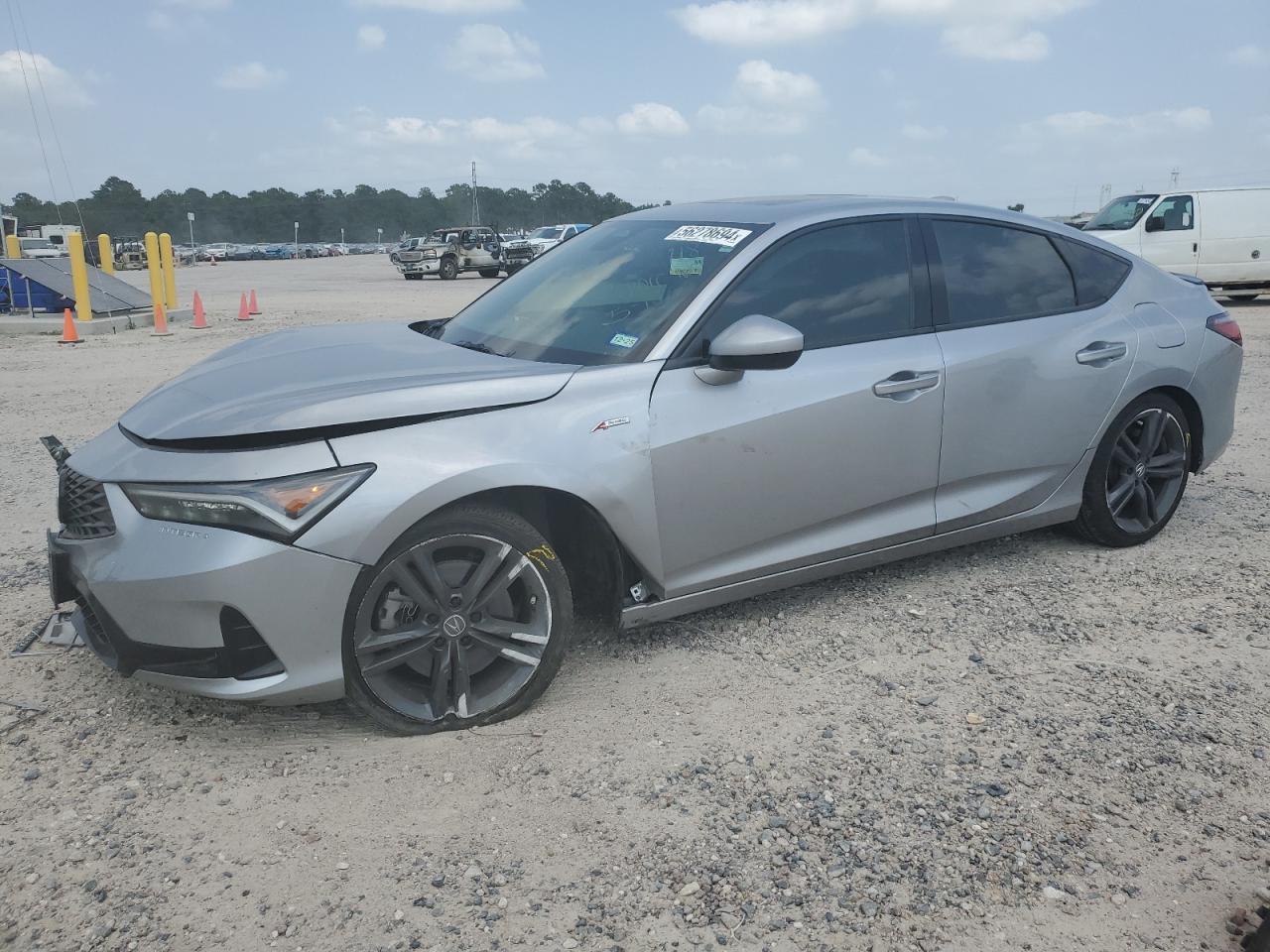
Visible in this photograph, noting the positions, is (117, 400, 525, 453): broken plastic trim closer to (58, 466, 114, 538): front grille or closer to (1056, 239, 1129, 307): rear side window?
(58, 466, 114, 538): front grille

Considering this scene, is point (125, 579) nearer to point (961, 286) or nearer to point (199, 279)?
point (961, 286)

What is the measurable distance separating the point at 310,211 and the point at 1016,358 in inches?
5458

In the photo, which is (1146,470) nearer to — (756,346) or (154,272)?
(756,346)

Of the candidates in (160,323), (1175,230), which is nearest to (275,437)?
(160,323)

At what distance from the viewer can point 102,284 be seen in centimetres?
1950

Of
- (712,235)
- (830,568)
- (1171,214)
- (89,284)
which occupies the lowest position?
(830,568)

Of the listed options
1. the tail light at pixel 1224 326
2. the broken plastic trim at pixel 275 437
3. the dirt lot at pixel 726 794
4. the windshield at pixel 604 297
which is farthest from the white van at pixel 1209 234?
the broken plastic trim at pixel 275 437

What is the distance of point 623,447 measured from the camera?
346 centimetres

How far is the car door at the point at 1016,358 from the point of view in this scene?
4.24 m

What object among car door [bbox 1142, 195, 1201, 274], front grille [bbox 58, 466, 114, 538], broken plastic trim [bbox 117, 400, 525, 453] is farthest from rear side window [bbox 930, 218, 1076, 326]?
car door [bbox 1142, 195, 1201, 274]

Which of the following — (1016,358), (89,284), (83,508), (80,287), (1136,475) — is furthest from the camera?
(89,284)

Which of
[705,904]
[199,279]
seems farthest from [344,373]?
[199,279]

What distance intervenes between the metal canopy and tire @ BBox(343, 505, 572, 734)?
17096 mm

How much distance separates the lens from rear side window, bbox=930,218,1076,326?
434cm
